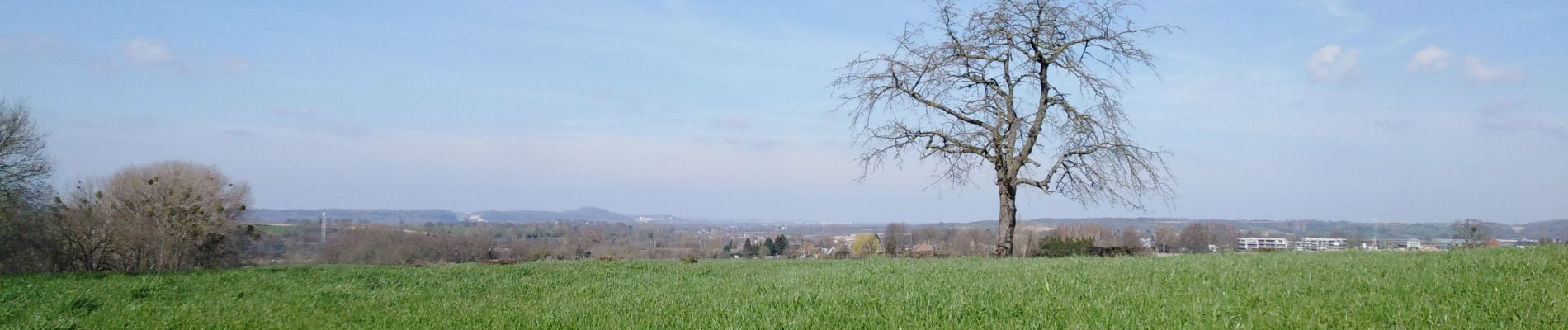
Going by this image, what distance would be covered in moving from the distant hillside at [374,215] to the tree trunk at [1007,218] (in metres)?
79.2

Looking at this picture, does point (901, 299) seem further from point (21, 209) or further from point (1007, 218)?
point (21, 209)

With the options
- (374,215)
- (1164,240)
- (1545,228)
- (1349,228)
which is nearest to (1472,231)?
(1164,240)

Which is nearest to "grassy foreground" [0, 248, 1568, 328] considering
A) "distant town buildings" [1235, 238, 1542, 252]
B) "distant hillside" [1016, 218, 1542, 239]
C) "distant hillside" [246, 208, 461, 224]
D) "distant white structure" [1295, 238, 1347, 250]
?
"distant town buildings" [1235, 238, 1542, 252]

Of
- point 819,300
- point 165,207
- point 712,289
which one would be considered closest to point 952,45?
point 712,289

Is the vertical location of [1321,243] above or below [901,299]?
below

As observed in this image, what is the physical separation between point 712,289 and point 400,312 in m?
3.19

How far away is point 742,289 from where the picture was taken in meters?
9.29

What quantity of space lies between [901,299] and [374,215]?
15335 cm

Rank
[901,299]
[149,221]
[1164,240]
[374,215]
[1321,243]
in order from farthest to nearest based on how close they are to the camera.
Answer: [374,215] → [149,221] → [1164,240] → [1321,243] → [901,299]

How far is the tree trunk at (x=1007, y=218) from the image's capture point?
18984 millimetres

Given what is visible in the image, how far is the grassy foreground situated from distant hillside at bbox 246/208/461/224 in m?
80.5

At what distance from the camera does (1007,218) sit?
752 inches

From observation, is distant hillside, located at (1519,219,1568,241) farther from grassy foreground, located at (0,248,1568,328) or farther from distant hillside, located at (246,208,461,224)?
distant hillside, located at (246,208,461,224)

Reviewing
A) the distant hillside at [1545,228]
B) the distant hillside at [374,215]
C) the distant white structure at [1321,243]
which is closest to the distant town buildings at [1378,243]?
the distant white structure at [1321,243]
